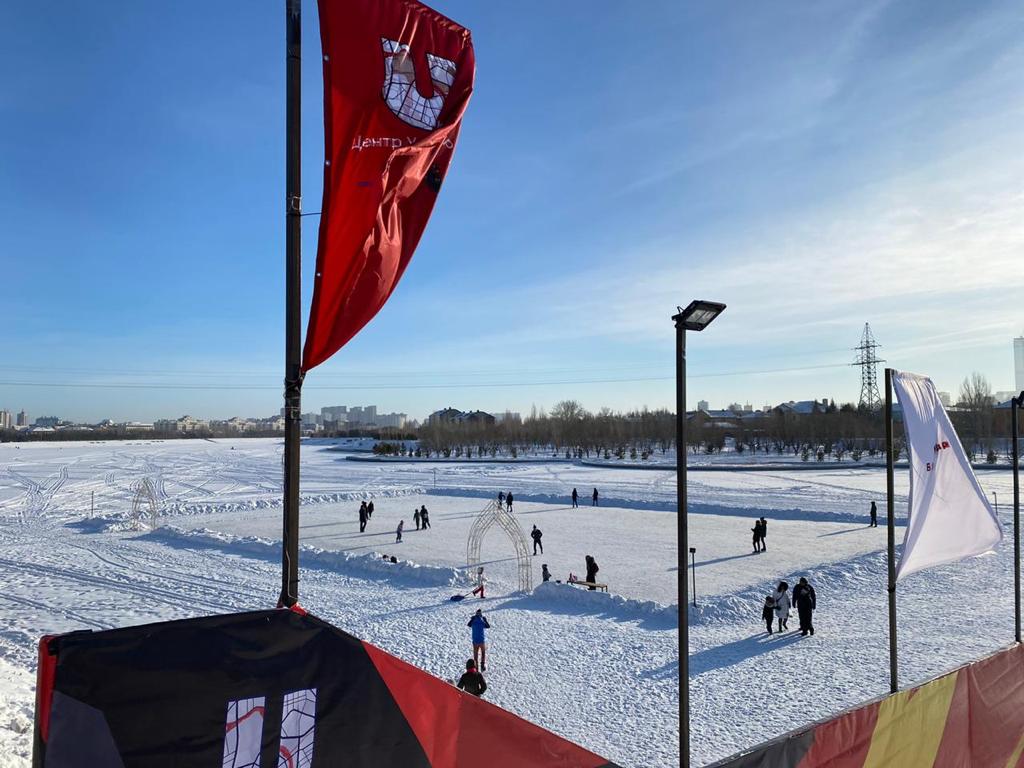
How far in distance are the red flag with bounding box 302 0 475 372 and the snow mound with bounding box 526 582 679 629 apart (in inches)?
486

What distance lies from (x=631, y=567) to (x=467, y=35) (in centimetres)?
1765

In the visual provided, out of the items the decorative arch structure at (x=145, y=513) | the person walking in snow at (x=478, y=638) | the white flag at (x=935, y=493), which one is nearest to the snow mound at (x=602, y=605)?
the person walking in snow at (x=478, y=638)

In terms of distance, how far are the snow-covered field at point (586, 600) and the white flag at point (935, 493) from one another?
3586mm

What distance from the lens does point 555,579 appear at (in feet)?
58.6

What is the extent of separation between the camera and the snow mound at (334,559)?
723 inches

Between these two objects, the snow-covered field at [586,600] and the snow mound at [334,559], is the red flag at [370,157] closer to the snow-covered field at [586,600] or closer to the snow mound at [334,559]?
the snow-covered field at [586,600]

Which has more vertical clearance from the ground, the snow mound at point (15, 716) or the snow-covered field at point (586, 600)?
the snow mound at point (15, 716)

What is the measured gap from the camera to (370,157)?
149 inches

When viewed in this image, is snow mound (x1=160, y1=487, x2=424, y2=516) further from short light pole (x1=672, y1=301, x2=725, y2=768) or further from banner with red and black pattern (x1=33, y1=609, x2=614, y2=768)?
banner with red and black pattern (x1=33, y1=609, x2=614, y2=768)

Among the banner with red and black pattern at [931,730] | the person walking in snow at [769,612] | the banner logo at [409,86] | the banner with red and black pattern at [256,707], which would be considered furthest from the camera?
the person walking in snow at [769,612]

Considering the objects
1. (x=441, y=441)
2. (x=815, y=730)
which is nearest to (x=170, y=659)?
(x=815, y=730)

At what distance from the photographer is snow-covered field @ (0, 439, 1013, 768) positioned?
1005 cm

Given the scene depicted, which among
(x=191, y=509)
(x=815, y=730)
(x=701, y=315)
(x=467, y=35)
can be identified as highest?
(x=467, y=35)

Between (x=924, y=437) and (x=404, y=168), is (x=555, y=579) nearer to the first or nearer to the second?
(x=924, y=437)
